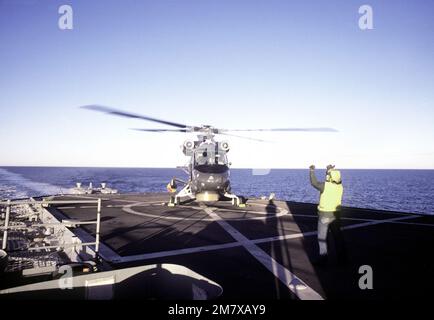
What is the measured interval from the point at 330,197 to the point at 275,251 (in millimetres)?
2791

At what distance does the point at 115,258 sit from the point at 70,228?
17.0 feet

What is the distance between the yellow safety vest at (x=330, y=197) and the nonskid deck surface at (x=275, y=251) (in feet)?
5.36

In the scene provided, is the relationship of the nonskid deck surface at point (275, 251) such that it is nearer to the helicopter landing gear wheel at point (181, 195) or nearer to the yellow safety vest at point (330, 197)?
the yellow safety vest at point (330, 197)

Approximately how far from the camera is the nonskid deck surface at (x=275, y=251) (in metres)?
6.72

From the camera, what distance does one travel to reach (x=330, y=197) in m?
8.03

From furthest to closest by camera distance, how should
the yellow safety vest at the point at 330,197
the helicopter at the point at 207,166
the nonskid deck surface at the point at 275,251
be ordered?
the helicopter at the point at 207,166 < the yellow safety vest at the point at 330,197 < the nonskid deck surface at the point at 275,251

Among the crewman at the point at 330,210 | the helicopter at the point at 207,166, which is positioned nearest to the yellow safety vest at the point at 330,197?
the crewman at the point at 330,210

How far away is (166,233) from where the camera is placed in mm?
12180

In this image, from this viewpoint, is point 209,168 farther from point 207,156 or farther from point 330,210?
point 330,210

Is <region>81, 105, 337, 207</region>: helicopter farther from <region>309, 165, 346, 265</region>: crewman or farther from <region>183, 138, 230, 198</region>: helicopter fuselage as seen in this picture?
<region>309, 165, 346, 265</region>: crewman

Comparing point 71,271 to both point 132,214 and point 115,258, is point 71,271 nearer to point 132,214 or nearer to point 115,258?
point 115,258

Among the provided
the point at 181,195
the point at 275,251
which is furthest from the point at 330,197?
the point at 181,195

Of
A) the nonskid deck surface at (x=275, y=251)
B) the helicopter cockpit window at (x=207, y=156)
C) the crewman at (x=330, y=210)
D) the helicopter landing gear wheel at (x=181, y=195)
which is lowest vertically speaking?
the nonskid deck surface at (x=275, y=251)
